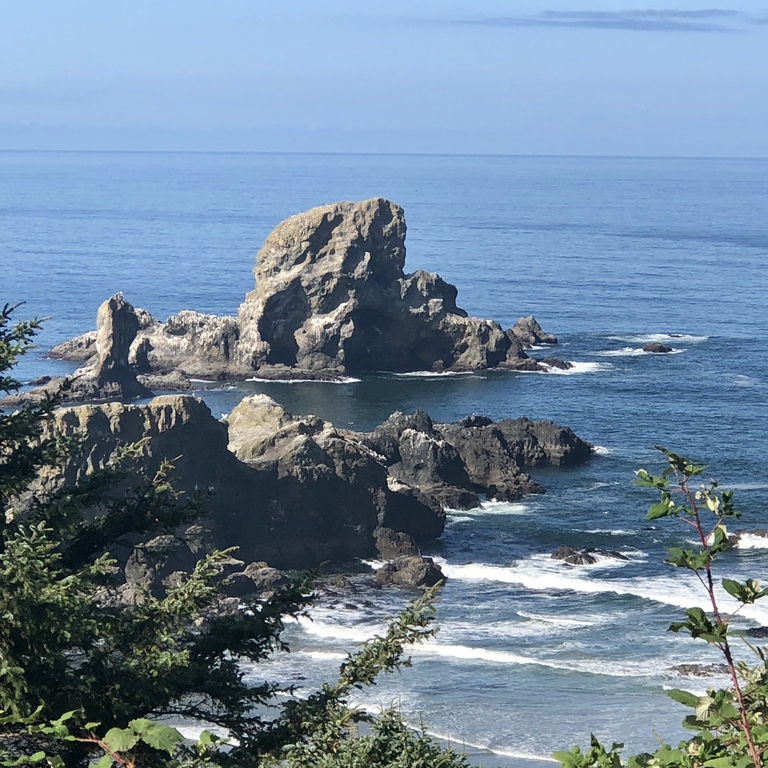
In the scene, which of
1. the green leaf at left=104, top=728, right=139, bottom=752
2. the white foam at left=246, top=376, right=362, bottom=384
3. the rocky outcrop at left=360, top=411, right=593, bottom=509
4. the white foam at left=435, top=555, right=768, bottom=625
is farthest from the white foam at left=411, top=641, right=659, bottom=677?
the white foam at left=246, top=376, right=362, bottom=384

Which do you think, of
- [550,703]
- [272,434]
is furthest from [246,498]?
[550,703]

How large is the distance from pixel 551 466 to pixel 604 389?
1984 centimetres

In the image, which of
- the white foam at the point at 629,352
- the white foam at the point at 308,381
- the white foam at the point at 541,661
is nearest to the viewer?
the white foam at the point at 541,661

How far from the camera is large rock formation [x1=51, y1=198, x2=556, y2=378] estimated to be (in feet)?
301

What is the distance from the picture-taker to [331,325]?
301ft

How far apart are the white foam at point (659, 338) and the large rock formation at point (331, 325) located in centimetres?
1408

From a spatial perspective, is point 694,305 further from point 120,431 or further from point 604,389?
point 120,431

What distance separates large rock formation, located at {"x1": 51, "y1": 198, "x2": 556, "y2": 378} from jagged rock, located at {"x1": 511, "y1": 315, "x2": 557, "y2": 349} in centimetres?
576

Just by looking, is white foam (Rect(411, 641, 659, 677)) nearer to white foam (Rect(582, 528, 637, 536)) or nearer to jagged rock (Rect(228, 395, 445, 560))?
jagged rock (Rect(228, 395, 445, 560))

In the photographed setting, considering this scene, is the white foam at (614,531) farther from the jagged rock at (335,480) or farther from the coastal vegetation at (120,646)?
the coastal vegetation at (120,646)

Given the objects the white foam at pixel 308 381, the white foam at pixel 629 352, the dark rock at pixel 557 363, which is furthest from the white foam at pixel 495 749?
the white foam at pixel 629 352

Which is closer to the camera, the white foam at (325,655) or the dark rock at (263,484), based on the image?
the white foam at (325,655)

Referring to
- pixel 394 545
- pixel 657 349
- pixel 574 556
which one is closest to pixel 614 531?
pixel 574 556

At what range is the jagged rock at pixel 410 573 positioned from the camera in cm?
4788
